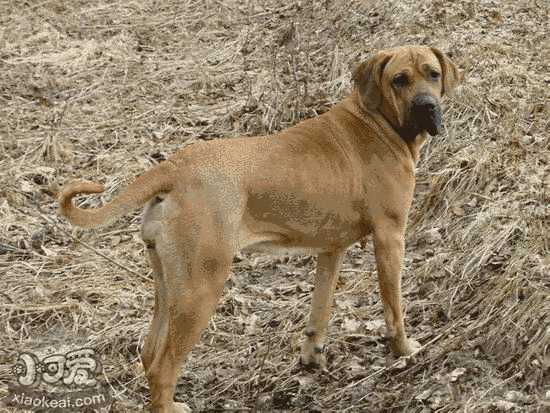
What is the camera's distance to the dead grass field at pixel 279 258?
4.86 m

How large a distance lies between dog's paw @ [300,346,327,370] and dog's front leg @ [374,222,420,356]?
50 centimetres

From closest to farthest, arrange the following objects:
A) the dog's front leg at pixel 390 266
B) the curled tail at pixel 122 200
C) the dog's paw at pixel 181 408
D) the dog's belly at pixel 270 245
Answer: the curled tail at pixel 122 200, the dog's belly at pixel 270 245, the dog's paw at pixel 181 408, the dog's front leg at pixel 390 266

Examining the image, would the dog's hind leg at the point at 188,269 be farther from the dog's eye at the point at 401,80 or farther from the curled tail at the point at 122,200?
the dog's eye at the point at 401,80

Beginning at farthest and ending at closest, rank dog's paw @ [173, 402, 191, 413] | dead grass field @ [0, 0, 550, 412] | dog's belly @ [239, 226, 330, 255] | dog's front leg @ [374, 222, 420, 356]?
dead grass field @ [0, 0, 550, 412]
dog's front leg @ [374, 222, 420, 356]
dog's paw @ [173, 402, 191, 413]
dog's belly @ [239, 226, 330, 255]

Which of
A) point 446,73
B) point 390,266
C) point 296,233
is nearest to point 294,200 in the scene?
point 296,233

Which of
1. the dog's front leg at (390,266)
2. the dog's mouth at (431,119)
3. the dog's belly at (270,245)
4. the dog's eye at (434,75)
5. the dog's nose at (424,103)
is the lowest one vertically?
the dog's front leg at (390,266)

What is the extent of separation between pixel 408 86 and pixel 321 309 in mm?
1389

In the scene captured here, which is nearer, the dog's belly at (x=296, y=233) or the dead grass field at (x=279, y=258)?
the dog's belly at (x=296, y=233)

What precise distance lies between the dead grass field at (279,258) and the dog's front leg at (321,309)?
10cm

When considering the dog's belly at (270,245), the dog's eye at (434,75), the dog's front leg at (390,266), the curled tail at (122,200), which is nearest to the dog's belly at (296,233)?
the dog's belly at (270,245)

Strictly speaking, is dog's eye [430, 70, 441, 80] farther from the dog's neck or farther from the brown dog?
the dog's neck

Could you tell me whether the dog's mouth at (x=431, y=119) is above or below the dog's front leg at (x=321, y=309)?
above

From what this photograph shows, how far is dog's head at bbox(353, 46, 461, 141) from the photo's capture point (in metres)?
4.67

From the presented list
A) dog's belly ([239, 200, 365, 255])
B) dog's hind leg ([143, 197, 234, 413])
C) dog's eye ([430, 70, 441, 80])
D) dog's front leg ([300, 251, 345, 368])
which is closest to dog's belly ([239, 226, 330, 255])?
dog's belly ([239, 200, 365, 255])
